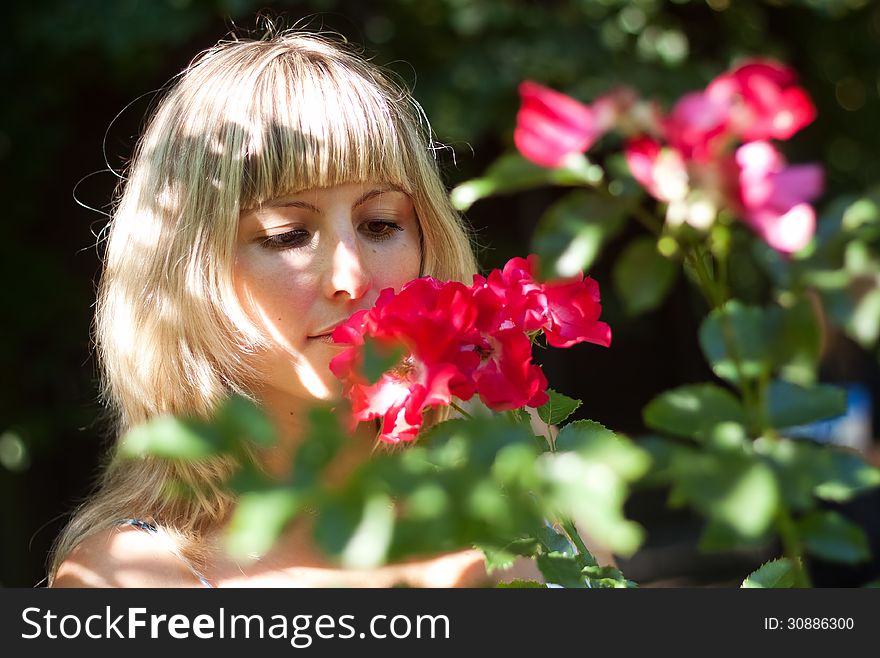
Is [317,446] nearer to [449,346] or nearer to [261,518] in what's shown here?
[261,518]

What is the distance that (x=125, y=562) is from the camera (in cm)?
130

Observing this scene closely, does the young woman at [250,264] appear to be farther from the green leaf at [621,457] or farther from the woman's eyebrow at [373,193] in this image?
the green leaf at [621,457]

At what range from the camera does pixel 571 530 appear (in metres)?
0.81

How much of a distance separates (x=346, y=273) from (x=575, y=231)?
0.71 metres

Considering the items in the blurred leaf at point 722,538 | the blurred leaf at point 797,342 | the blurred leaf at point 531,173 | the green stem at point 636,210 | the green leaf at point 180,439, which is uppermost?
the blurred leaf at point 531,173

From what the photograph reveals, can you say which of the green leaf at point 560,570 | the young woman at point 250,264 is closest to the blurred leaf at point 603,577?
the green leaf at point 560,570

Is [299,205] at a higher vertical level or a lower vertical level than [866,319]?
higher

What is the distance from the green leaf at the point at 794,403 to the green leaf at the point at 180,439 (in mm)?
306

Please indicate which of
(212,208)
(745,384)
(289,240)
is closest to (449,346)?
(745,384)

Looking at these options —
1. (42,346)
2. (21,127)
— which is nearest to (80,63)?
(21,127)

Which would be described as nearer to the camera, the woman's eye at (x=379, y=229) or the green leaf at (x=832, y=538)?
the green leaf at (x=832, y=538)

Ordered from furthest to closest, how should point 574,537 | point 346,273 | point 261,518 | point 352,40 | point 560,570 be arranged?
1. point 352,40
2. point 346,273
3. point 574,537
4. point 560,570
5. point 261,518

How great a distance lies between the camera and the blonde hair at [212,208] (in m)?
1.33
